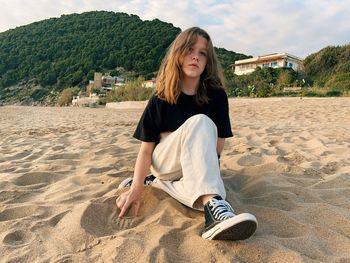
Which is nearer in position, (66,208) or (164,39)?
(66,208)

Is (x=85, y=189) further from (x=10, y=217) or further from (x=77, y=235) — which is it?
(x=77, y=235)

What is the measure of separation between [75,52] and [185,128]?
64.9 metres

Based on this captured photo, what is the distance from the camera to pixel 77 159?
3.57 metres

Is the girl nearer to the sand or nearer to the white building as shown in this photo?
the sand

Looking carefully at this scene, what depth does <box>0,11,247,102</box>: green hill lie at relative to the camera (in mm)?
55531

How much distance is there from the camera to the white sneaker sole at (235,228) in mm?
1586

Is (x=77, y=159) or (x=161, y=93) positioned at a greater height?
(x=161, y=93)

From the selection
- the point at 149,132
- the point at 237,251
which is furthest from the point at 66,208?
the point at 237,251

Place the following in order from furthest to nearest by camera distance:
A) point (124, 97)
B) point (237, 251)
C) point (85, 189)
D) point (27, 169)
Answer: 1. point (124, 97)
2. point (27, 169)
3. point (85, 189)
4. point (237, 251)

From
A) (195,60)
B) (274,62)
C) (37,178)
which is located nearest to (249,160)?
(195,60)

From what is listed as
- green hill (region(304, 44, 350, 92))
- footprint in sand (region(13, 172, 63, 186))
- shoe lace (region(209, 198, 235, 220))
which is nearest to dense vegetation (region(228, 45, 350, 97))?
green hill (region(304, 44, 350, 92))

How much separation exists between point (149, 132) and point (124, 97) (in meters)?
19.8

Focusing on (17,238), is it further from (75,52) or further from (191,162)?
(75,52)

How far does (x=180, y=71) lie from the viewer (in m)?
2.33
